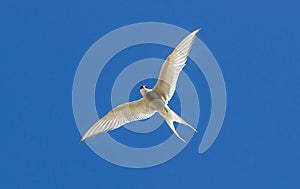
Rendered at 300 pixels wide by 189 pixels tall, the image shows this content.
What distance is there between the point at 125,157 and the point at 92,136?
1.02 metres

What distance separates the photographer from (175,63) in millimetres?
14258

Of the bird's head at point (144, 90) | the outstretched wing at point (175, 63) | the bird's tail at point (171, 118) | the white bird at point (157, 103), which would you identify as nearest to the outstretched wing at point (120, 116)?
the white bird at point (157, 103)

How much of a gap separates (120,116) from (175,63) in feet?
4.24

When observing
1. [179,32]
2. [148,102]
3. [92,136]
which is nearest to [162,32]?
[179,32]

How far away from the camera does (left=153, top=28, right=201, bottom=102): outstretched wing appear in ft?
46.5

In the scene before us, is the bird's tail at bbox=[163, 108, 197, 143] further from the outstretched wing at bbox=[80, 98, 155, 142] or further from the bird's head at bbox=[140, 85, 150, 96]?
the bird's head at bbox=[140, 85, 150, 96]

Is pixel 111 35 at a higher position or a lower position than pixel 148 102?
higher

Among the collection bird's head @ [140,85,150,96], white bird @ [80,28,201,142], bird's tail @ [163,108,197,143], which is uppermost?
bird's head @ [140,85,150,96]

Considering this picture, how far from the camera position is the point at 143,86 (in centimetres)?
1464

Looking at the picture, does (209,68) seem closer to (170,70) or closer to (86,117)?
(170,70)

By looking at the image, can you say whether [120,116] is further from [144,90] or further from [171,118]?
[171,118]

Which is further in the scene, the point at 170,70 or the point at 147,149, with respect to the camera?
the point at 147,149

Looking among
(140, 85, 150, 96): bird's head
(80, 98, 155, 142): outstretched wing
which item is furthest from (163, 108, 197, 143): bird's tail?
(140, 85, 150, 96): bird's head

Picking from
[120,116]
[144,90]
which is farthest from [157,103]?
[120,116]
